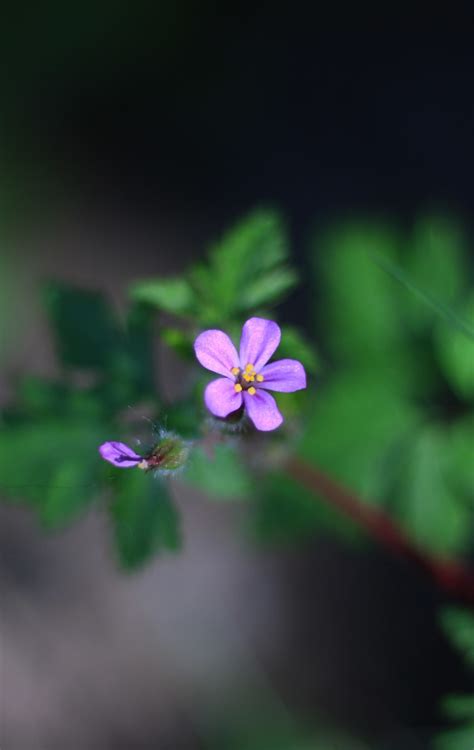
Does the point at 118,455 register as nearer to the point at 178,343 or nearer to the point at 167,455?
the point at 167,455

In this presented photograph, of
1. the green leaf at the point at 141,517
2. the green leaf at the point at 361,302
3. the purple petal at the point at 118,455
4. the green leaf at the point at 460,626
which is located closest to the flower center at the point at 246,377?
the purple petal at the point at 118,455

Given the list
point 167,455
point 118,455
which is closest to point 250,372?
point 167,455

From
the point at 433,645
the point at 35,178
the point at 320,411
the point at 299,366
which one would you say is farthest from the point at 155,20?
the point at 433,645

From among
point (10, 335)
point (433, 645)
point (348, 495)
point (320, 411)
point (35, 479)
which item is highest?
point (10, 335)

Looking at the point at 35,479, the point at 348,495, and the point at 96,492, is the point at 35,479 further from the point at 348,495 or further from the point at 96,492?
the point at 348,495

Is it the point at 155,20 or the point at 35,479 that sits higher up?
the point at 155,20
